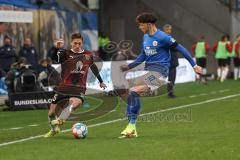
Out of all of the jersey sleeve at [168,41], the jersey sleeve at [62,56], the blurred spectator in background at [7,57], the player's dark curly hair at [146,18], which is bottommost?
the blurred spectator in background at [7,57]

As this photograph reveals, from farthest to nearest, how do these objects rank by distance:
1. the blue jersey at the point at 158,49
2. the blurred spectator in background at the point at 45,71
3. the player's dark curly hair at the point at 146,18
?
1. the blurred spectator in background at the point at 45,71
2. the blue jersey at the point at 158,49
3. the player's dark curly hair at the point at 146,18

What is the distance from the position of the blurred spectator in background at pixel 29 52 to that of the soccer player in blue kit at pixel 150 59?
12.9 m

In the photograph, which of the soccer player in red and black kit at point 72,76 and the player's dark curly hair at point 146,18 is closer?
the player's dark curly hair at point 146,18

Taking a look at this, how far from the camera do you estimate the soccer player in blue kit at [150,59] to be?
13.6 m

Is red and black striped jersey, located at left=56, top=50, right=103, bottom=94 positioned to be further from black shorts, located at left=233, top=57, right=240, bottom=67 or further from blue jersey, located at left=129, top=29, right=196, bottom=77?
black shorts, located at left=233, top=57, right=240, bottom=67

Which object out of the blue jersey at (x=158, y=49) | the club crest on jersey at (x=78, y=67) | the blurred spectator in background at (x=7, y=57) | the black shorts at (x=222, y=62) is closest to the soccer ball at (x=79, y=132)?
the club crest on jersey at (x=78, y=67)

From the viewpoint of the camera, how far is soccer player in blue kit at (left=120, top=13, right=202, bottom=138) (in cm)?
1362

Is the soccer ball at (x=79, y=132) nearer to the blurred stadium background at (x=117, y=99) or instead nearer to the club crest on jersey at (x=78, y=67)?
the blurred stadium background at (x=117, y=99)

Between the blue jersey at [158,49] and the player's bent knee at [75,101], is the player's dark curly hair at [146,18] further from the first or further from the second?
the player's bent knee at [75,101]

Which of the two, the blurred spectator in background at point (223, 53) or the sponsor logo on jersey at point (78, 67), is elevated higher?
the sponsor logo on jersey at point (78, 67)

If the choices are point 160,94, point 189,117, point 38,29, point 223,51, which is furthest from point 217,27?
point 189,117

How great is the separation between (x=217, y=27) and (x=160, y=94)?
60.9ft

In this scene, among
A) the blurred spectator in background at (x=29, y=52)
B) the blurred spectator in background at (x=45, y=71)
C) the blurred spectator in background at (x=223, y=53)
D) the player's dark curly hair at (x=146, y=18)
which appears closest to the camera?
the player's dark curly hair at (x=146, y=18)

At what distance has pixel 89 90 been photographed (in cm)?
2486
